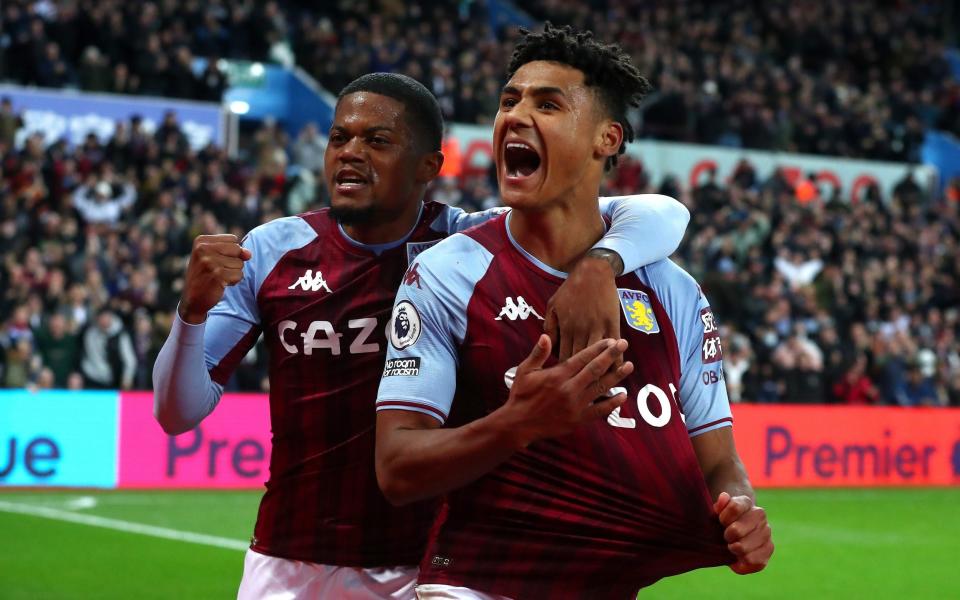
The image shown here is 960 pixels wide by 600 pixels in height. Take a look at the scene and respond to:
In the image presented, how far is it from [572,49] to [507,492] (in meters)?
1.19

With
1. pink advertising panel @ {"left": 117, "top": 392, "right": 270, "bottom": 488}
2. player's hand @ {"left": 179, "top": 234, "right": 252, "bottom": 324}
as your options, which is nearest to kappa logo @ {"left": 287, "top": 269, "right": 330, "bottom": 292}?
player's hand @ {"left": 179, "top": 234, "right": 252, "bottom": 324}

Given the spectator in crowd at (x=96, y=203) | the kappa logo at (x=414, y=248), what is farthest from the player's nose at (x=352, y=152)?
the spectator in crowd at (x=96, y=203)

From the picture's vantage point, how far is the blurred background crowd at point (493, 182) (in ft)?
53.1

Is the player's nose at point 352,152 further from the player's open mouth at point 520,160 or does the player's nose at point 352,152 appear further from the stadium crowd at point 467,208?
the stadium crowd at point 467,208

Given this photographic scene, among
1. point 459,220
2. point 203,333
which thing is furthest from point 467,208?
point 203,333

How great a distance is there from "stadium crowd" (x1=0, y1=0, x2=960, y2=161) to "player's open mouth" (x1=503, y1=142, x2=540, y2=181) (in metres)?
14.5

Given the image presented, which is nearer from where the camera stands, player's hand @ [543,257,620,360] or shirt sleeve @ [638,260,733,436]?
player's hand @ [543,257,620,360]

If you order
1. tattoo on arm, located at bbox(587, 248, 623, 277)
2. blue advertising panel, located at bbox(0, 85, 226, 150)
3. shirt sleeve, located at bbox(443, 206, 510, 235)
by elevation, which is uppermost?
blue advertising panel, located at bbox(0, 85, 226, 150)

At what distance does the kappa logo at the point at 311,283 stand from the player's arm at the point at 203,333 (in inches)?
6.3

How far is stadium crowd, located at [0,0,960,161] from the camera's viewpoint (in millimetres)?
20594

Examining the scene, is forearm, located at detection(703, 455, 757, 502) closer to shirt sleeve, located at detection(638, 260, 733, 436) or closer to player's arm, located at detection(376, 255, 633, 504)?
shirt sleeve, located at detection(638, 260, 733, 436)

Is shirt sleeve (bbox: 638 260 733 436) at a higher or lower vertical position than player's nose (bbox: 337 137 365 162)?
lower

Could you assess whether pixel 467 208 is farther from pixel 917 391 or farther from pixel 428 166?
pixel 428 166

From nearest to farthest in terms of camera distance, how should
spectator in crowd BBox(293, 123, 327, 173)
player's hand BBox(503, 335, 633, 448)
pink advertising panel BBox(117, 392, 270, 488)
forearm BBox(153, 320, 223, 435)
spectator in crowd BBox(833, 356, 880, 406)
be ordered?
player's hand BBox(503, 335, 633, 448) → forearm BBox(153, 320, 223, 435) → pink advertising panel BBox(117, 392, 270, 488) → spectator in crowd BBox(833, 356, 880, 406) → spectator in crowd BBox(293, 123, 327, 173)
